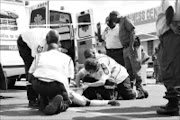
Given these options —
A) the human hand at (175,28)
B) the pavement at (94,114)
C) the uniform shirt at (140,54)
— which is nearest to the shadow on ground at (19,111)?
the pavement at (94,114)

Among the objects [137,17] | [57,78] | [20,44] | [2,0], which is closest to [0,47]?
[2,0]

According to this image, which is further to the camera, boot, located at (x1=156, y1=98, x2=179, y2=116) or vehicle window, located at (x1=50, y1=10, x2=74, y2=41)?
vehicle window, located at (x1=50, y1=10, x2=74, y2=41)

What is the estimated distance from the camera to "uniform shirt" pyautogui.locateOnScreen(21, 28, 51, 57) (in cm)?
559

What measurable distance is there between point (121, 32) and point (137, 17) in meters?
25.0

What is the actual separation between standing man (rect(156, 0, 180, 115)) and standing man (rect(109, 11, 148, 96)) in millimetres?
2041

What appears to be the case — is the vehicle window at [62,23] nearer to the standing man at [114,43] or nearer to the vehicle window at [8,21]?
the vehicle window at [8,21]

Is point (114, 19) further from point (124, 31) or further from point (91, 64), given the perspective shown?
point (91, 64)

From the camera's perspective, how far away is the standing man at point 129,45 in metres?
6.52

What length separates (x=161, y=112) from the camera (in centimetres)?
441

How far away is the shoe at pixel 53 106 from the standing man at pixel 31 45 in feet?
3.44

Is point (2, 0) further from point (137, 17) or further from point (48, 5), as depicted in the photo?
point (137, 17)

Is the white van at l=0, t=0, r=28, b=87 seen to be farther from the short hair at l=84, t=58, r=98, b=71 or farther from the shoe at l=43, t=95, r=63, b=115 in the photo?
the shoe at l=43, t=95, r=63, b=115

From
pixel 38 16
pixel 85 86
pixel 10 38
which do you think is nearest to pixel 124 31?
pixel 85 86

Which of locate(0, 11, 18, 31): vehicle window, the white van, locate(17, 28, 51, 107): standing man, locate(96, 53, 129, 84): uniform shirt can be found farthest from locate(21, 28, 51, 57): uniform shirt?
locate(0, 11, 18, 31): vehicle window
